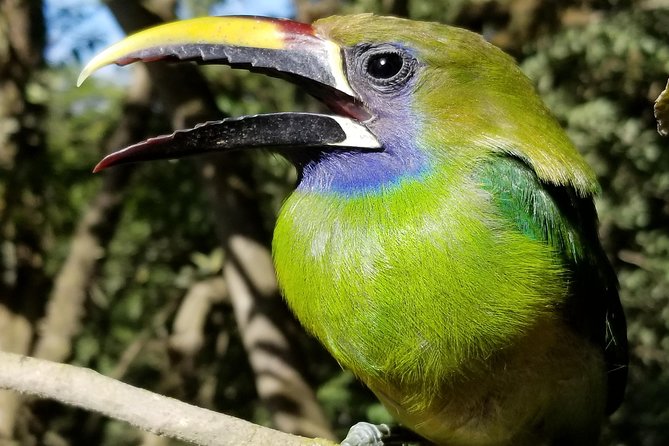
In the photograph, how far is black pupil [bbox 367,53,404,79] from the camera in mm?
2561

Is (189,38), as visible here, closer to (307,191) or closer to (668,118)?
(307,191)

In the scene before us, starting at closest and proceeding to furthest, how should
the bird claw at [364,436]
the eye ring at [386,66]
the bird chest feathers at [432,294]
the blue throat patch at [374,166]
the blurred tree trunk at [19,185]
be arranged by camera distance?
the bird chest feathers at [432,294] < the blue throat patch at [374,166] < the eye ring at [386,66] < the bird claw at [364,436] < the blurred tree trunk at [19,185]

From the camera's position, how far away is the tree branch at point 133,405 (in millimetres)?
2027

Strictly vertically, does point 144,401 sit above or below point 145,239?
above

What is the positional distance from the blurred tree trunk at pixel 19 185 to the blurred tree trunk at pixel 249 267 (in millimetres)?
1172

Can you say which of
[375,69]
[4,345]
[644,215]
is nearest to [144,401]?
[375,69]

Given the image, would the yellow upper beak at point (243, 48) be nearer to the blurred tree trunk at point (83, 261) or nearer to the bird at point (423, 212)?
the bird at point (423, 212)

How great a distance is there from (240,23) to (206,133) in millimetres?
346

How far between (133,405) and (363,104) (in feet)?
3.63

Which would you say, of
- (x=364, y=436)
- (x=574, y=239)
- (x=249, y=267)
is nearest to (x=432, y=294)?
(x=574, y=239)

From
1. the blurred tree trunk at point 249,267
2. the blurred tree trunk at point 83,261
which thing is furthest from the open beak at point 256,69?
the blurred tree trunk at point 83,261

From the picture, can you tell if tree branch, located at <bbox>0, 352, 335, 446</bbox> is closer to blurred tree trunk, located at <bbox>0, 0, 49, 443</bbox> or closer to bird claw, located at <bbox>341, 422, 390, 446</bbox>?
bird claw, located at <bbox>341, 422, 390, 446</bbox>

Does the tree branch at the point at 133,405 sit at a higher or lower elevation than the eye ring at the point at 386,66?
lower

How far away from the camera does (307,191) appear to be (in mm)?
2588
